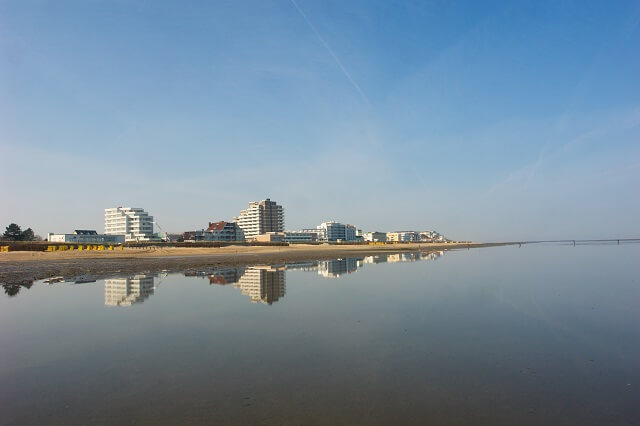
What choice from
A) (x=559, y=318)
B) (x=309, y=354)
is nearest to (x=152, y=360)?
(x=309, y=354)

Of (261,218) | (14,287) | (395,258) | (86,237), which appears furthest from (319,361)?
(261,218)

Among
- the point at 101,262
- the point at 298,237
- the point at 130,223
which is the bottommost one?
the point at 101,262

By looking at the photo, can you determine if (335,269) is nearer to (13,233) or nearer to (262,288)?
(262,288)

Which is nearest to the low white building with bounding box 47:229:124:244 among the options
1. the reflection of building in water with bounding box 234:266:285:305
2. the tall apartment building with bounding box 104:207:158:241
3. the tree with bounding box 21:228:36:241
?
the tall apartment building with bounding box 104:207:158:241

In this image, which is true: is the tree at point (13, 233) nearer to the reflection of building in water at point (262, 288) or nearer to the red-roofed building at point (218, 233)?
the red-roofed building at point (218, 233)

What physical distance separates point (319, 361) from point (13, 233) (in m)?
128

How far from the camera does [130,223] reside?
142 metres

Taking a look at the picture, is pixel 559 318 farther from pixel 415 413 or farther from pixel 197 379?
pixel 197 379

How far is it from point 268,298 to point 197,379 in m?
10.2

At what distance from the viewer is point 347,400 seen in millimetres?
6094

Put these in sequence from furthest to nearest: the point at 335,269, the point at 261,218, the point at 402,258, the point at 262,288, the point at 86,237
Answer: the point at 261,218 < the point at 86,237 < the point at 402,258 < the point at 335,269 < the point at 262,288

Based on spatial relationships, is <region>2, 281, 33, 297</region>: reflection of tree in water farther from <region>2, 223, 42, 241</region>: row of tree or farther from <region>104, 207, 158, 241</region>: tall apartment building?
<region>104, 207, 158, 241</region>: tall apartment building

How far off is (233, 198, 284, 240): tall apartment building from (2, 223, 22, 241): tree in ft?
286

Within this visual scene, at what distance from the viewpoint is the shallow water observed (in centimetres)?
576
